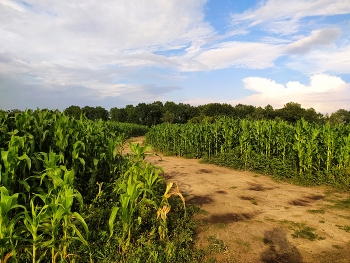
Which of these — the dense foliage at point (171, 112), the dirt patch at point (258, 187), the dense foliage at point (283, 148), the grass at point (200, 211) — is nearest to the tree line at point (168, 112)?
the dense foliage at point (171, 112)

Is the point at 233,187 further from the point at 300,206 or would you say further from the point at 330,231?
the point at 330,231

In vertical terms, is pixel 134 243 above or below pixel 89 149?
below

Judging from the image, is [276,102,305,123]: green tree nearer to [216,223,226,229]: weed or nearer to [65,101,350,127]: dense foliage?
[65,101,350,127]: dense foliage

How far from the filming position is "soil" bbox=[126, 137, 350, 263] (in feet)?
13.8

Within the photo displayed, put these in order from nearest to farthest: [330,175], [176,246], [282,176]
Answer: [176,246] → [330,175] → [282,176]

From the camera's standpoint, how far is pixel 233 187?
836 centimetres

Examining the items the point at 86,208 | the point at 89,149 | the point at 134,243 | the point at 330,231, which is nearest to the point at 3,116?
the point at 89,149

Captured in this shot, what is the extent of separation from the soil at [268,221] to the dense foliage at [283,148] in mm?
1300

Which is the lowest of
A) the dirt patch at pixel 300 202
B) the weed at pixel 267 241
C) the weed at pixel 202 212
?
the dirt patch at pixel 300 202

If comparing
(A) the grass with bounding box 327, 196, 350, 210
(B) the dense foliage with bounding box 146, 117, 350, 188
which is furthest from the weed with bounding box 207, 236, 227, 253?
(B) the dense foliage with bounding box 146, 117, 350, 188

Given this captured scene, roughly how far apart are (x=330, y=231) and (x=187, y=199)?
343cm

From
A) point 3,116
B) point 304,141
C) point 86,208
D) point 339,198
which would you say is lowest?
point 339,198

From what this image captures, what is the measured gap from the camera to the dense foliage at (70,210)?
3.15 meters

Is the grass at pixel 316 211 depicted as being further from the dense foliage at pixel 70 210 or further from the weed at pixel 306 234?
the dense foliage at pixel 70 210
